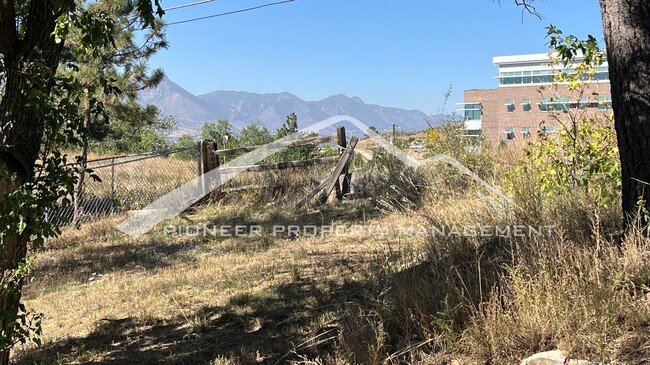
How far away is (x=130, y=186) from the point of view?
37.1ft

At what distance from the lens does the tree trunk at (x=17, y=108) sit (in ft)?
7.94

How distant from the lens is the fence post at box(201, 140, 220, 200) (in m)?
10.8

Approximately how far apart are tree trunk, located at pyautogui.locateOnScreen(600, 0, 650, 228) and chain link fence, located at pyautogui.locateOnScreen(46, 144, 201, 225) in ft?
28.1

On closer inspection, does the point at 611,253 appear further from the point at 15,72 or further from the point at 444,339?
the point at 15,72

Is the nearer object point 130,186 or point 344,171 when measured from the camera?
point 344,171

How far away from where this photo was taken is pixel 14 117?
2.46 meters

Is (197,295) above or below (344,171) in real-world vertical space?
below

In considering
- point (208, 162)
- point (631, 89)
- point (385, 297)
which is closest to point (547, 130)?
point (631, 89)

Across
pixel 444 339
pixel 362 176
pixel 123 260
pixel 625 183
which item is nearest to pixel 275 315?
Result: pixel 444 339

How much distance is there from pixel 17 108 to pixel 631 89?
3635mm

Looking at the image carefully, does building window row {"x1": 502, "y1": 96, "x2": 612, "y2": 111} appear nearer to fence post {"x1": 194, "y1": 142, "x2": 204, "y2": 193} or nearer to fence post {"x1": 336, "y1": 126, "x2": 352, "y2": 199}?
fence post {"x1": 336, "y1": 126, "x2": 352, "y2": 199}

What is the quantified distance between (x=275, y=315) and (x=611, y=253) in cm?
260

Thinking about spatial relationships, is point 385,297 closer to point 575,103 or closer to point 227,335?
point 227,335

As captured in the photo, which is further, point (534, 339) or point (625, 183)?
point (625, 183)
